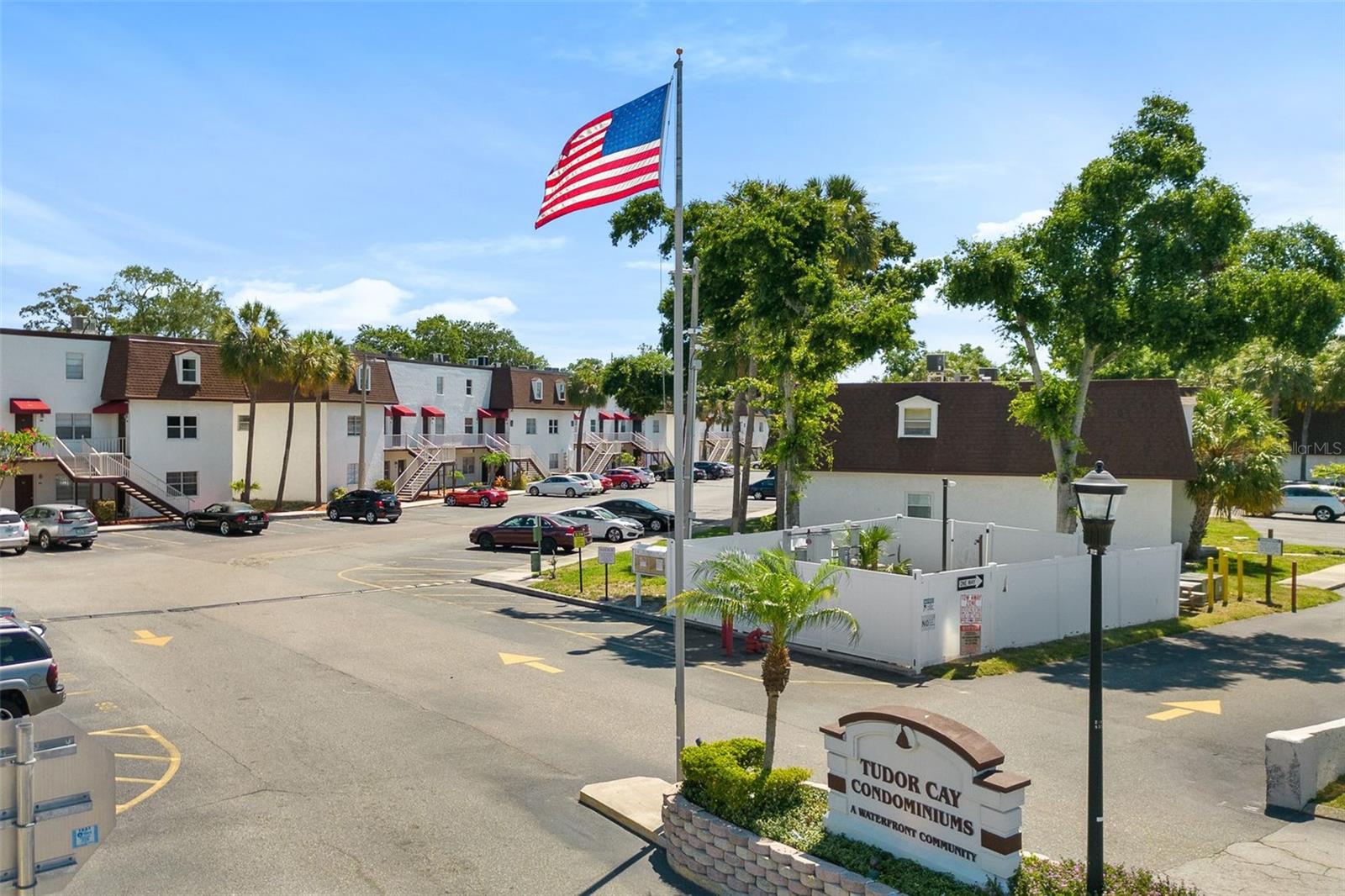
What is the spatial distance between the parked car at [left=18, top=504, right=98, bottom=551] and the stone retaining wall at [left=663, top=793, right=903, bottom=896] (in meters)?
34.6

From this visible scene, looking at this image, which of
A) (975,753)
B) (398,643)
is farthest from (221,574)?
(975,753)

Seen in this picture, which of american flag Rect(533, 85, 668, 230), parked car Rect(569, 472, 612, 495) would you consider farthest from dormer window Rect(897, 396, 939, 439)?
parked car Rect(569, 472, 612, 495)

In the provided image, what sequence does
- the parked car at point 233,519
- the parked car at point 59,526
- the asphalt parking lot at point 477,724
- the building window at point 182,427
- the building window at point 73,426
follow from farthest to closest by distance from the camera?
the building window at point 182,427 < the building window at point 73,426 < the parked car at point 233,519 < the parked car at point 59,526 < the asphalt parking lot at point 477,724

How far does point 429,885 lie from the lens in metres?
10.0

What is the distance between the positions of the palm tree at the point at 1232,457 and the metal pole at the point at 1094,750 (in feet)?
86.4

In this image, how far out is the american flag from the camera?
41.3 ft

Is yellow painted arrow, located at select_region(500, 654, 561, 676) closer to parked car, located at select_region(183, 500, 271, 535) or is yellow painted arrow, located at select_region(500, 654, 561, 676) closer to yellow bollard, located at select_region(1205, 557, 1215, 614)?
yellow bollard, located at select_region(1205, 557, 1215, 614)

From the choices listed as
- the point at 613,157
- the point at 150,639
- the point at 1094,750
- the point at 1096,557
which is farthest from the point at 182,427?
the point at 1094,750

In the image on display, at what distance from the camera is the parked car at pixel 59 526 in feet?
121

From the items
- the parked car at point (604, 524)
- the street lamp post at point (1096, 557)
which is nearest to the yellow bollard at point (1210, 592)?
the street lamp post at point (1096, 557)

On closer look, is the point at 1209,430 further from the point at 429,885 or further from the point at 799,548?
the point at 429,885

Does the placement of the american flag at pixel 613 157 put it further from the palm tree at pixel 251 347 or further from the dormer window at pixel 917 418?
the palm tree at pixel 251 347

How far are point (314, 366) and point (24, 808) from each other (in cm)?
4944

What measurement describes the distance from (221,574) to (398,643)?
13.0 metres
